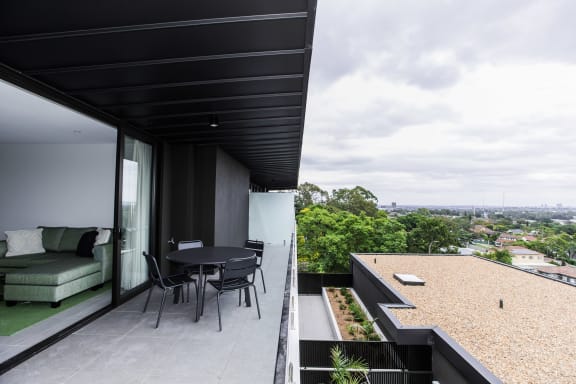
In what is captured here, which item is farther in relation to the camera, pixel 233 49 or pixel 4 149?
pixel 4 149

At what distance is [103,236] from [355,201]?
36.7m

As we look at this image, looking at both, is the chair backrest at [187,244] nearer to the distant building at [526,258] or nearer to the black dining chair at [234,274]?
the black dining chair at [234,274]

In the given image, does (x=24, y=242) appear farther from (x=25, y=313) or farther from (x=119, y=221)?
(x=119, y=221)

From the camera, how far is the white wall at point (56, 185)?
594cm

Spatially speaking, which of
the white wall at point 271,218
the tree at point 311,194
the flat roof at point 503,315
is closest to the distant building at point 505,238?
the tree at point 311,194

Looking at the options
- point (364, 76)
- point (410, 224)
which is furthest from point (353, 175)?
point (364, 76)

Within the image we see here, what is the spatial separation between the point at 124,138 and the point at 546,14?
21359mm

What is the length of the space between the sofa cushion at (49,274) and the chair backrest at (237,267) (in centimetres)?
244

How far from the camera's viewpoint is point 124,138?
3752 mm

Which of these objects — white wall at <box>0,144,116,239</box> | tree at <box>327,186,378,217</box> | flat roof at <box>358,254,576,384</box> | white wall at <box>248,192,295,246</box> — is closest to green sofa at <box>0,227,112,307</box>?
white wall at <box>0,144,116,239</box>

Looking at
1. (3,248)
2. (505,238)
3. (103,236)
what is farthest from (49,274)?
(505,238)

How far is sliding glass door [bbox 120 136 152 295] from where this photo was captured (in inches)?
153

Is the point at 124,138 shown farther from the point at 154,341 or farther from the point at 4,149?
the point at 4,149

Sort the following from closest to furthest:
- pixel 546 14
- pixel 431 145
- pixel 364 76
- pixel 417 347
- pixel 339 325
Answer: pixel 417 347 → pixel 339 325 → pixel 546 14 → pixel 364 76 → pixel 431 145
